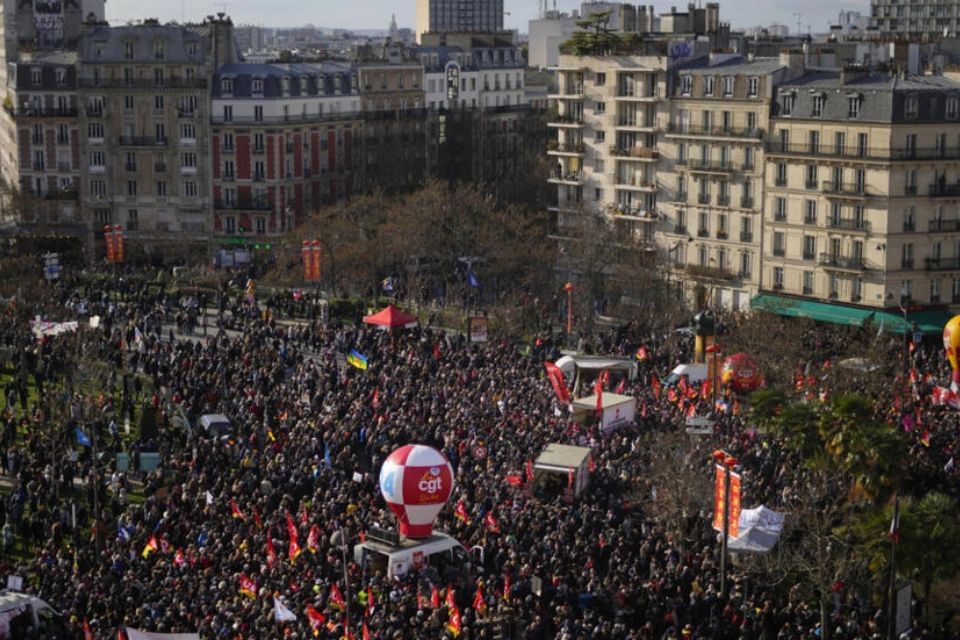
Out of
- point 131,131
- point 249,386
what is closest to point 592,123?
point 131,131

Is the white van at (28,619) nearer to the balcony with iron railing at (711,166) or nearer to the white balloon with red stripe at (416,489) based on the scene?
the white balloon with red stripe at (416,489)

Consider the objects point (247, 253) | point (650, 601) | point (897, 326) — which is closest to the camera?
point (650, 601)

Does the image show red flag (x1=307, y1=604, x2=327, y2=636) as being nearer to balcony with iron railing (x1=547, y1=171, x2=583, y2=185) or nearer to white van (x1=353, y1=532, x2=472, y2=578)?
white van (x1=353, y1=532, x2=472, y2=578)

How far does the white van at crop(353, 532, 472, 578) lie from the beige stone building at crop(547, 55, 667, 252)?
41.7 meters

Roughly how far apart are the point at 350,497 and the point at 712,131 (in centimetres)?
3997

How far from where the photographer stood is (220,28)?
96.3 metres

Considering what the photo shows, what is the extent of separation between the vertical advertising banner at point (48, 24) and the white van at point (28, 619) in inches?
2982

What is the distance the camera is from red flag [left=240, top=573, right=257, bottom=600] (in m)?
36.4

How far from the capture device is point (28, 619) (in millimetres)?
36438

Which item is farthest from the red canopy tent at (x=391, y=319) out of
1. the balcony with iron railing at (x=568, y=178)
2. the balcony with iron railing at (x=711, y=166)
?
the balcony with iron railing at (x=568, y=178)

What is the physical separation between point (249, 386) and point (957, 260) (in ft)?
108

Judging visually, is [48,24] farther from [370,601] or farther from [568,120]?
[370,601]

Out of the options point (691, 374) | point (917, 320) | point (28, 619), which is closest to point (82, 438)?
point (28, 619)

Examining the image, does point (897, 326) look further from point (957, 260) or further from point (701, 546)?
point (701, 546)
